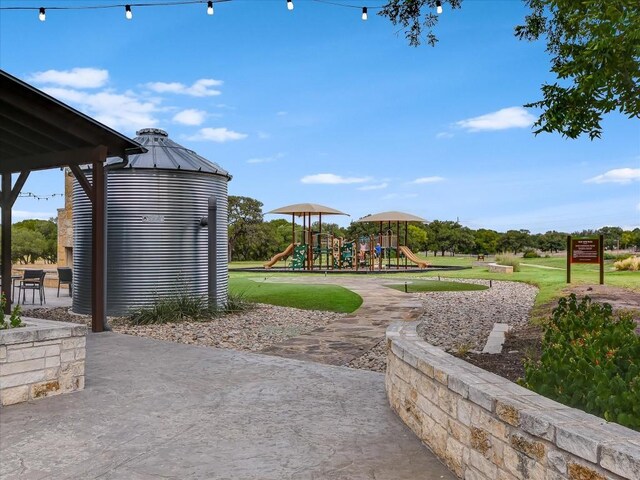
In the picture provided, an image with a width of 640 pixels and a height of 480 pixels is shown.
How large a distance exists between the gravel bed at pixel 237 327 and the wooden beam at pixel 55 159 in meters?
2.74

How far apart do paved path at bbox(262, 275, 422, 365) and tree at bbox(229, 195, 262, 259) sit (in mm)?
27802

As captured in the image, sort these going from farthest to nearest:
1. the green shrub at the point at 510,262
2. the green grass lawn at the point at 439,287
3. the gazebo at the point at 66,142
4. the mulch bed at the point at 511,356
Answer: the green shrub at the point at 510,262
the green grass lawn at the point at 439,287
the gazebo at the point at 66,142
the mulch bed at the point at 511,356

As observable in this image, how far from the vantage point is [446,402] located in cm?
325

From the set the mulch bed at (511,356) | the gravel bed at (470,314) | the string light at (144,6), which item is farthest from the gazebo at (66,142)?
the mulch bed at (511,356)

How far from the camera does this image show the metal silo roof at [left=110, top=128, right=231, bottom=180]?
1028cm

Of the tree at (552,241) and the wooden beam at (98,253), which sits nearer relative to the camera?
the wooden beam at (98,253)

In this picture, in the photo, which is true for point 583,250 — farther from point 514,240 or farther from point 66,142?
point 514,240

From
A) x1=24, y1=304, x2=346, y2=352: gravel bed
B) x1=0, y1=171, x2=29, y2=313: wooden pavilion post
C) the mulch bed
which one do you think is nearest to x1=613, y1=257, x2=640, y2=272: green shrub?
x1=24, y1=304, x2=346, y2=352: gravel bed

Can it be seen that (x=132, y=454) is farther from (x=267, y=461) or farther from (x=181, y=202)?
(x=181, y=202)

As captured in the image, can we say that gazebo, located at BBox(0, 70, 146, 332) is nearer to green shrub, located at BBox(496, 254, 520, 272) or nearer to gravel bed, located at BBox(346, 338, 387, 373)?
gravel bed, located at BBox(346, 338, 387, 373)

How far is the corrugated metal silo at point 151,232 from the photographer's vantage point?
1015 cm

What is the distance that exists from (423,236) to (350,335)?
44868 millimetres

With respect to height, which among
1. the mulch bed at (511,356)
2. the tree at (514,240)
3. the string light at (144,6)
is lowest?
the mulch bed at (511,356)

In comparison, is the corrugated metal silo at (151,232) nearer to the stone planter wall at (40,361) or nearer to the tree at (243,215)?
the stone planter wall at (40,361)
